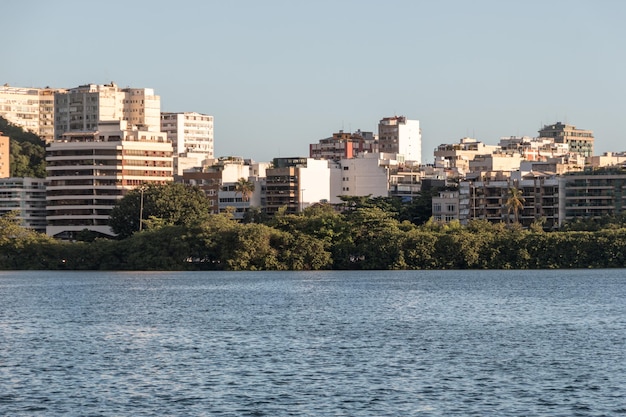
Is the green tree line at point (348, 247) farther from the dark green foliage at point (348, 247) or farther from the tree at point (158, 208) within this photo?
the tree at point (158, 208)

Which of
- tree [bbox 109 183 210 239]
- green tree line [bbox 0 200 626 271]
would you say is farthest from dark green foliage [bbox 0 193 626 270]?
tree [bbox 109 183 210 239]

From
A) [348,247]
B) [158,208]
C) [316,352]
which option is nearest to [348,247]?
[348,247]

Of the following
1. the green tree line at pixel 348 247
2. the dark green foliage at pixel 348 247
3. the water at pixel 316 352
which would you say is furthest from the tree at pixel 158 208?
the water at pixel 316 352

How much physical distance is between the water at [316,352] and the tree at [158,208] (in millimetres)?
63535

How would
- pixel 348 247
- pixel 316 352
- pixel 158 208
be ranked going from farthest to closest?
pixel 158 208
pixel 348 247
pixel 316 352

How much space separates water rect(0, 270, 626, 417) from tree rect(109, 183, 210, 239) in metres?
63.5

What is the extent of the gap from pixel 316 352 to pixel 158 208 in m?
124

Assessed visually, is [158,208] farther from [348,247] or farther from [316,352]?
[316,352]

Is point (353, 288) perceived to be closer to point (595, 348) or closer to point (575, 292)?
point (575, 292)

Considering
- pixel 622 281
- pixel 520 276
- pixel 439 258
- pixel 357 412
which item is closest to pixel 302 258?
pixel 439 258

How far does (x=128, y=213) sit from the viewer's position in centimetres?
19650

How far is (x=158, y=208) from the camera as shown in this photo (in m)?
191

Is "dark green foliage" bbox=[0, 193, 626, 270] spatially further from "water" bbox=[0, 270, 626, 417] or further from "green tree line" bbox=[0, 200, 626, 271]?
"water" bbox=[0, 270, 626, 417]

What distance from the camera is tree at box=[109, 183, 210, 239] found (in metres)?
191
